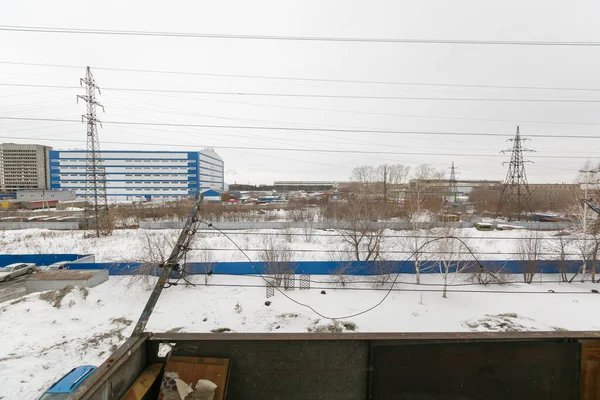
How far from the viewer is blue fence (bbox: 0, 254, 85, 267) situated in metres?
15.3

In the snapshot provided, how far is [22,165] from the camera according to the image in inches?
3477

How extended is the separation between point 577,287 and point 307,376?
1767cm

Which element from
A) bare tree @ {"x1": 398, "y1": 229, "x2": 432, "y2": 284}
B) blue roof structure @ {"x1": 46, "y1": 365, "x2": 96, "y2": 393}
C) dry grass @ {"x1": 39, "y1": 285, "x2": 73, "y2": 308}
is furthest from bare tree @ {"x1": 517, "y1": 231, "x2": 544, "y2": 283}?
dry grass @ {"x1": 39, "y1": 285, "x2": 73, "y2": 308}

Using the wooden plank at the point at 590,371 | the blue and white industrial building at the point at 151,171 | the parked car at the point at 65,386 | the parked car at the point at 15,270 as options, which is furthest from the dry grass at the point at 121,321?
the blue and white industrial building at the point at 151,171

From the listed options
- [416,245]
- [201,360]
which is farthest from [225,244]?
[201,360]

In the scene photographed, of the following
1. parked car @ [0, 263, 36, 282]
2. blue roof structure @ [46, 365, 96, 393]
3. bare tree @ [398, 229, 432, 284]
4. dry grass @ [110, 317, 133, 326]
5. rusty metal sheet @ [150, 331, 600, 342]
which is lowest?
dry grass @ [110, 317, 133, 326]

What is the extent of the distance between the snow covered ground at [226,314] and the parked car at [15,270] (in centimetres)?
496

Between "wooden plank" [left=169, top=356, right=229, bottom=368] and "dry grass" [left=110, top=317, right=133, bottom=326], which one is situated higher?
"wooden plank" [left=169, top=356, right=229, bottom=368]

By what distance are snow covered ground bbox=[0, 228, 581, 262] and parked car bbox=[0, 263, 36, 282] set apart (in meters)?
2.82

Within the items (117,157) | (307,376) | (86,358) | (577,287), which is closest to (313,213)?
(577,287)

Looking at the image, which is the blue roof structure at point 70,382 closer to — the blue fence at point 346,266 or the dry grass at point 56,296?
the dry grass at point 56,296

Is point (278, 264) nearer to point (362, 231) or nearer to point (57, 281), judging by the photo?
point (362, 231)

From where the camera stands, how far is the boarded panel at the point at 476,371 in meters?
2.31

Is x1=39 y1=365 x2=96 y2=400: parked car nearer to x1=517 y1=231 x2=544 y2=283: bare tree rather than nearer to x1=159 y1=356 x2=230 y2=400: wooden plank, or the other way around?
x1=159 y1=356 x2=230 y2=400: wooden plank
